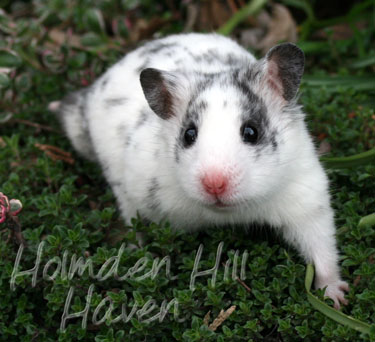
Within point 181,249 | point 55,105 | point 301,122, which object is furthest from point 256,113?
point 55,105

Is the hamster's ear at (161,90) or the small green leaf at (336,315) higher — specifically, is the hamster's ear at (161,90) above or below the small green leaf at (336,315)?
above

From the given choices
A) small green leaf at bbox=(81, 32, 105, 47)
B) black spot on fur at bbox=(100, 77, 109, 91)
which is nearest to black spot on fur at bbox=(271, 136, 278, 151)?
black spot on fur at bbox=(100, 77, 109, 91)

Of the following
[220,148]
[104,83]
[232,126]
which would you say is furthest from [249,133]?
[104,83]

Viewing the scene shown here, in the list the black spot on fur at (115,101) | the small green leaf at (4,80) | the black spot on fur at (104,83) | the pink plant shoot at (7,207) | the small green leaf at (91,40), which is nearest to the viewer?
the pink plant shoot at (7,207)

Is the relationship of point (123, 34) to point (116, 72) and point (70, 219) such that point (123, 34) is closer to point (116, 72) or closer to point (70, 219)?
point (116, 72)

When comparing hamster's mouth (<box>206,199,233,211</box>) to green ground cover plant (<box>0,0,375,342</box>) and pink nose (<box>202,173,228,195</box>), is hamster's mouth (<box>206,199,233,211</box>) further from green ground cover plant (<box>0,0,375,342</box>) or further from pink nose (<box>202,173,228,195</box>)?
green ground cover plant (<box>0,0,375,342</box>)

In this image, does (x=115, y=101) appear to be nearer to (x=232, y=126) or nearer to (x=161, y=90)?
(x=161, y=90)

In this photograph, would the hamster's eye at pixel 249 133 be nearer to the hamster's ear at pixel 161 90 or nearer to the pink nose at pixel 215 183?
the pink nose at pixel 215 183

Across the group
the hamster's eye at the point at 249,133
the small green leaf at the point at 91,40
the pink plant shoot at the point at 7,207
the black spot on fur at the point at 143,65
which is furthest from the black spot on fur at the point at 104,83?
the hamster's eye at the point at 249,133
